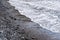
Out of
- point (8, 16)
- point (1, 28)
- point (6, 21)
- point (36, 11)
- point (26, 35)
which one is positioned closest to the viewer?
point (26, 35)

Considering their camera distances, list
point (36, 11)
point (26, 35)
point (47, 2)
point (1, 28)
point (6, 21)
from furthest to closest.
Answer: point (47, 2), point (36, 11), point (6, 21), point (1, 28), point (26, 35)

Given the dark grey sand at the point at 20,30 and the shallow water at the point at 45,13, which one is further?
the shallow water at the point at 45,13

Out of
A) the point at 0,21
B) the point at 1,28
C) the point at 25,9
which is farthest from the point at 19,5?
the point at 1,28

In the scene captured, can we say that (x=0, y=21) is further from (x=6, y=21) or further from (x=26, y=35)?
(x=26, y=35)

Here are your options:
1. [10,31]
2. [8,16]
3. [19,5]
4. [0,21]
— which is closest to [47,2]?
[19,5]

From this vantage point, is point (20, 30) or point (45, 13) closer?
point (20, 30)

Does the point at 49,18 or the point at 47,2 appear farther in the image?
the point at 47,2

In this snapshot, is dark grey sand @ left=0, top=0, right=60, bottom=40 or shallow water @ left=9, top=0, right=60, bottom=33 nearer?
dark grey sand @ left=0, top=0, right=60, bottom=40

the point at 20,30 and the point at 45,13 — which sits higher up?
the point at 45,13

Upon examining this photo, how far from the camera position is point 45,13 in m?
9.65

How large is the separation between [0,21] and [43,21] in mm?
1783

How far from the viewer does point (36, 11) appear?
1022cm

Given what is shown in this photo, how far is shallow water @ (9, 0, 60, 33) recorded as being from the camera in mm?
8258

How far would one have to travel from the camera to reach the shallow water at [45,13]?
27.1 feet
